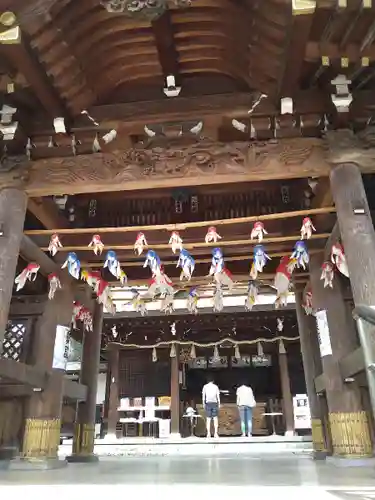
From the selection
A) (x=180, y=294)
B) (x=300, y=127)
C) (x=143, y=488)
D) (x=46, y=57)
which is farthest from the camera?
(x=180, y=294)

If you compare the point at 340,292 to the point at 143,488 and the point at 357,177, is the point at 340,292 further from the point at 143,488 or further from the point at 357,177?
the point at 143,488

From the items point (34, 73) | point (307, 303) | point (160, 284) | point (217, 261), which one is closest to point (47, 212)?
point (160, 284)

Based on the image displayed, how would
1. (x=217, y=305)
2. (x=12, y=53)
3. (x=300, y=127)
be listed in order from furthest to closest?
(x=217, y=305), (x=300, y=127), (x=12, y=53)

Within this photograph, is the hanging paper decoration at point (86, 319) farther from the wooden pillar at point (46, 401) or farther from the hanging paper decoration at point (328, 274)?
the hanging paper decoration at point (328, 274)

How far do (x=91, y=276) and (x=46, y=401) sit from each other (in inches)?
93.1

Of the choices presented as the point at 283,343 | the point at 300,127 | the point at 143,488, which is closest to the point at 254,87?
the point at 300,127

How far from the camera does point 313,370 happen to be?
7.91 metres

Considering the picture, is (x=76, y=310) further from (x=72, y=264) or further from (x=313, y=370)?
(x=313, y=370)

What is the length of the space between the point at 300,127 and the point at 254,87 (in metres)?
0.86

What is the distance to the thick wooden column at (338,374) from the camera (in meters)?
5.67

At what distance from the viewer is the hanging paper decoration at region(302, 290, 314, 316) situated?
7933 millimetres

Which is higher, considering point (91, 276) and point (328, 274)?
point (91, 276)

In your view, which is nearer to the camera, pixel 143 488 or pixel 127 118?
Answer: pixel 143 488

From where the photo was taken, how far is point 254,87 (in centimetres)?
562
